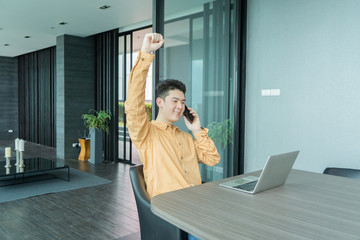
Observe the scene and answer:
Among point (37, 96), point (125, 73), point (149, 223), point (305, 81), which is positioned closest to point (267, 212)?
point (149, 223)

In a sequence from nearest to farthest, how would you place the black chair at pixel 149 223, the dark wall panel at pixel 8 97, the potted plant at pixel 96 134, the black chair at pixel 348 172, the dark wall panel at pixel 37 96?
the black chair at pixel 149 223
the black chair at pixel 348 172
the potted plant at pixel 96 134
the dark wall panel at pixel 37 96
the dark wall panel at pixel 8 97

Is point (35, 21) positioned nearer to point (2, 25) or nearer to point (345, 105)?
point (2, 25)

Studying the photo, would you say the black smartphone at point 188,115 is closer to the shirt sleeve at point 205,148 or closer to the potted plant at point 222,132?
the shirt sleeve at point 205,148

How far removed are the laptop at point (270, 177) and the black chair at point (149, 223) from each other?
32cm

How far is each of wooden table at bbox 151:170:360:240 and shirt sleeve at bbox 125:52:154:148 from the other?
491 millimetres

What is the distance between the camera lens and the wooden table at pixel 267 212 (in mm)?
956

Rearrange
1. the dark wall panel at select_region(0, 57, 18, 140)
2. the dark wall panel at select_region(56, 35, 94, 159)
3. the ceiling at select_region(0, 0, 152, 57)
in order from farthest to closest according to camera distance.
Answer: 1. the dark wall panel at select_region(0, 57, 18, 140)
2. the dark wall panel at select_region(56, 35, 94, 159)
3. the ceiling at select_region(0, 0, 152, 57)

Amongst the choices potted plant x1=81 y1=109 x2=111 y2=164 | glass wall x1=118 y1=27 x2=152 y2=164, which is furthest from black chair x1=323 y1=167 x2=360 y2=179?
potted plant x1=81 y1=109 x2=111 y2=164

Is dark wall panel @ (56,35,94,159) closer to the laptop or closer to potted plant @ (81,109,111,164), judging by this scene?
potted plant @ (81,109,111,164)

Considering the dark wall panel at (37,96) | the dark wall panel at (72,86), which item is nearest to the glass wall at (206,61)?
the dark wall panel at (72,86)

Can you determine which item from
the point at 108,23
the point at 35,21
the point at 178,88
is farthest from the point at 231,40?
the point at 35,21

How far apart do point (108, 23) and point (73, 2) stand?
4.30ft

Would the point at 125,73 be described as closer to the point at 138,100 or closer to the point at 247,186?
the point at 138,100

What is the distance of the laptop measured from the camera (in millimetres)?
1381
